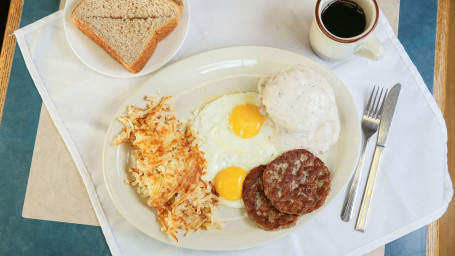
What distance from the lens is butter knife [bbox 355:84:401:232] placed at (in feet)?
7.20

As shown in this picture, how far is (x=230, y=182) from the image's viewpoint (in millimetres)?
2092

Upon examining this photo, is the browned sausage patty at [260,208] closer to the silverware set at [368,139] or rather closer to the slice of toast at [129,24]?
the silverware set at [368,139]

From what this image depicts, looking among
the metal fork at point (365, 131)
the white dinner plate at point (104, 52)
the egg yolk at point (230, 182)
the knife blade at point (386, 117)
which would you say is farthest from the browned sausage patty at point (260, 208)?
the white dinner plate at point (104, 52)

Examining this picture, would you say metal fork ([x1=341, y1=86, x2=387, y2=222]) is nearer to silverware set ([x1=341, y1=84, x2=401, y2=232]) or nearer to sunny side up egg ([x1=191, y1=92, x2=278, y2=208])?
silverware set ([x1=341, y1=84, x2=401, y2=232])

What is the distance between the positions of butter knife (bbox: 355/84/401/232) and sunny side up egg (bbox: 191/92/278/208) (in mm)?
552

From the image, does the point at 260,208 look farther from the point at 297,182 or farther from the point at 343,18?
the point at 343,18

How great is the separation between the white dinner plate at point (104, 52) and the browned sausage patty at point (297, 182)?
0.82 meters

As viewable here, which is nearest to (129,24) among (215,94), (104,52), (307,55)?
(104,52)

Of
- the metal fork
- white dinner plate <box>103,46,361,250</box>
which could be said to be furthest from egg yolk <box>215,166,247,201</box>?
the metal fork

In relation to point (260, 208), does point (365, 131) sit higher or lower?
higher

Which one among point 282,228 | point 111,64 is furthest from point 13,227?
point 282,228

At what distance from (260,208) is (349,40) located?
953 millimetres

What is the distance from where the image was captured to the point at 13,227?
7.41 ft

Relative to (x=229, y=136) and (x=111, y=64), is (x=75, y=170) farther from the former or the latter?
(x=229, y=136)
